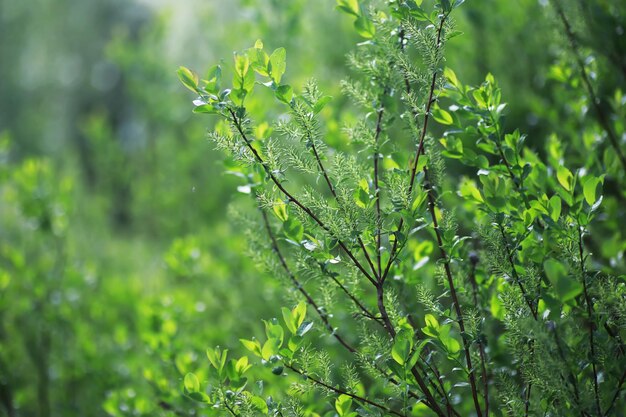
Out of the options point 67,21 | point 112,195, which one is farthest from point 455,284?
point 67,21

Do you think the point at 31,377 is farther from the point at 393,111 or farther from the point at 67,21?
the point at 67,21

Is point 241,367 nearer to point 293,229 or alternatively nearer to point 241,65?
point 293,229

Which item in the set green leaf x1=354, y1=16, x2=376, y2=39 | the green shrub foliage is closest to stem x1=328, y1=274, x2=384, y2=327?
the green shrub foliage

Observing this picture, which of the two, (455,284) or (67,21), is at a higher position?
(455,284)

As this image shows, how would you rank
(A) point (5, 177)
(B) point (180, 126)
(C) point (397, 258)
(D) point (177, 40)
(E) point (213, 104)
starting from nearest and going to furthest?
(E) point (213, 104)
(C) point (397, 258)
(A) point (5, 177)
(B) point (180, 126)
(D) point (177, 40)

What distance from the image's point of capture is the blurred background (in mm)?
2475

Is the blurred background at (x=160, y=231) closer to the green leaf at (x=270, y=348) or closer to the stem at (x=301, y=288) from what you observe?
the stem at (x=301, y=288)

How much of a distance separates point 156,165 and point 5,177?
7.22 ft

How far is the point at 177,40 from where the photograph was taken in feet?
21.5

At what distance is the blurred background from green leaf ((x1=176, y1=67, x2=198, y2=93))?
79 millimetres

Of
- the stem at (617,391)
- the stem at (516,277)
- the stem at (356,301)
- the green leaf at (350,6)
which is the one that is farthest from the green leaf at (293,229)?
the stem at (617,391)

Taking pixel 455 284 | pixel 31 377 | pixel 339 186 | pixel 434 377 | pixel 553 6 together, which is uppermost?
pixel 553 6

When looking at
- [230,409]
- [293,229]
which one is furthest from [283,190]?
[230,409]

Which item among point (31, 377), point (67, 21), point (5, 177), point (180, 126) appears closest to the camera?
point (5, 177)
